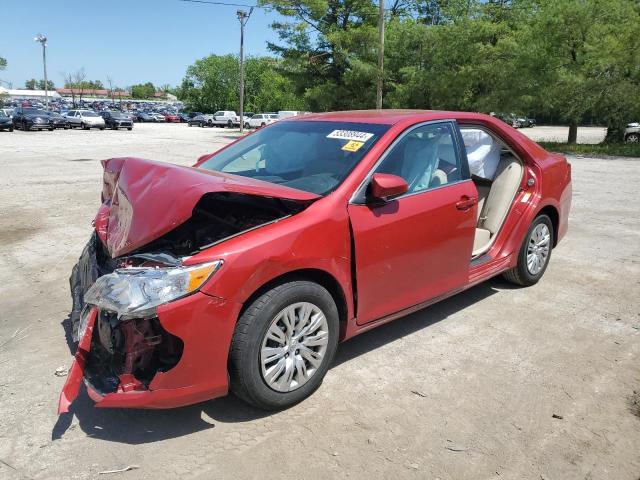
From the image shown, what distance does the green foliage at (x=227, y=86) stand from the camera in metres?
67.9

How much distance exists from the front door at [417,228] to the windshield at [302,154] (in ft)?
0.74

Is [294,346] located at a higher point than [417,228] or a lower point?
lower

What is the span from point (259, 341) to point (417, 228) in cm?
138

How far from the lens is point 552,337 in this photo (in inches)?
154

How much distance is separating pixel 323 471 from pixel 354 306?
40.6 inches

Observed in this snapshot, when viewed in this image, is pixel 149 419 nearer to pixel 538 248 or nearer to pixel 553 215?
pixel 538 248

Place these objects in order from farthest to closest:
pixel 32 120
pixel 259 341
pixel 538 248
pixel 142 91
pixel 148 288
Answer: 1. pixel 142 91
2. pixel 32 120
3. pixel 538 248
4. pixel 259 341
5. pixel 148 288

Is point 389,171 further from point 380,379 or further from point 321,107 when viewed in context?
point 321,107

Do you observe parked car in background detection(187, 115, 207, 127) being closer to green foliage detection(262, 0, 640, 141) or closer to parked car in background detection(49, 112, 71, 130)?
parked car in background detection(49, 112, 71, 130)

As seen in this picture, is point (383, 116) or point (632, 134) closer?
point (383, 116)

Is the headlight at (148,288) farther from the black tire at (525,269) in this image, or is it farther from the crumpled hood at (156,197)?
the black tire at (525,269)

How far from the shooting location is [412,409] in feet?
9.78

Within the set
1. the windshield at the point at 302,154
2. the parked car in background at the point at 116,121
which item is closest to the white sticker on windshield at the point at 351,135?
the windshield at the point at 302,154

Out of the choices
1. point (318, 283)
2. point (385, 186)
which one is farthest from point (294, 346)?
point (385, 186)
